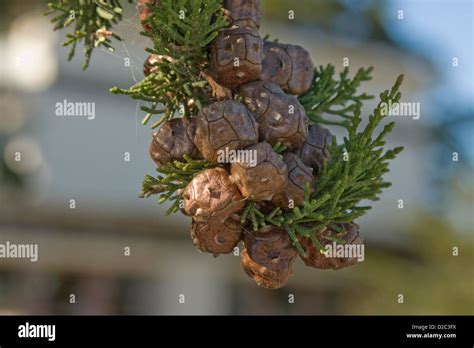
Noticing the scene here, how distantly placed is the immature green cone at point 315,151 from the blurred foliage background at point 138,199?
525cm

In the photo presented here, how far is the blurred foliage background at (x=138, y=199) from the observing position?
7.89 m

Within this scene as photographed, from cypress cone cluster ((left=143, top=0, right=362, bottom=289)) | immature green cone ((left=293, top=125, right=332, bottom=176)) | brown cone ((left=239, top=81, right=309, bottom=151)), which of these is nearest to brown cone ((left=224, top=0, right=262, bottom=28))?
cypress cone cluster ((left=143, top=0, right=362, bottom=289))

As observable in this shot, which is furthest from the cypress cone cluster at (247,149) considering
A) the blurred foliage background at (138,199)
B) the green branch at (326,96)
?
→ the blurred foliage background at (138,199)

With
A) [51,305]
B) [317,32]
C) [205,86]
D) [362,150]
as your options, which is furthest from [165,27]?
[317,32]

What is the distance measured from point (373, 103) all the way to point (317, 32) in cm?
192

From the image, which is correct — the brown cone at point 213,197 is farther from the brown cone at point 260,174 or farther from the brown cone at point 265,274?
the brown cone at point 265,274

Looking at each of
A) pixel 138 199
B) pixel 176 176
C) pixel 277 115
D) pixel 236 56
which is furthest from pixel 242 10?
pixel 138 199

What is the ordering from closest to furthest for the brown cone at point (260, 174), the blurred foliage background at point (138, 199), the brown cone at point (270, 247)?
1. the brown cone at point (260, 174)
2. the brown cone at point (270, 247)
3. the blurred foliage background at point (138, 199)

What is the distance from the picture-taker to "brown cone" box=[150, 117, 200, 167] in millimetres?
1377

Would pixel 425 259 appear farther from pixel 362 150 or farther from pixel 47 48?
pixel 47 48

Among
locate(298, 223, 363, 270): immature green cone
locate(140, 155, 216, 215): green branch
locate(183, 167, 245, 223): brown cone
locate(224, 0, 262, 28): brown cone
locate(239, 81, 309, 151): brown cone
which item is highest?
locate(224, 0, 262, 28): brown cone

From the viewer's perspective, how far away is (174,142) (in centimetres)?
138

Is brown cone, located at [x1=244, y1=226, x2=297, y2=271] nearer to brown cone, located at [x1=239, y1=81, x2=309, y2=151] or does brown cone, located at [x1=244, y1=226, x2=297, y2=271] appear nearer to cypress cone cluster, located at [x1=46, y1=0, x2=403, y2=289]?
cypress cone cluster, located at [x1=46, y1=0, x2=403, y2=289]

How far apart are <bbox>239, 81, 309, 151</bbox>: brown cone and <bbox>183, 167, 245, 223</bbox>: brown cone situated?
0.41 ft
